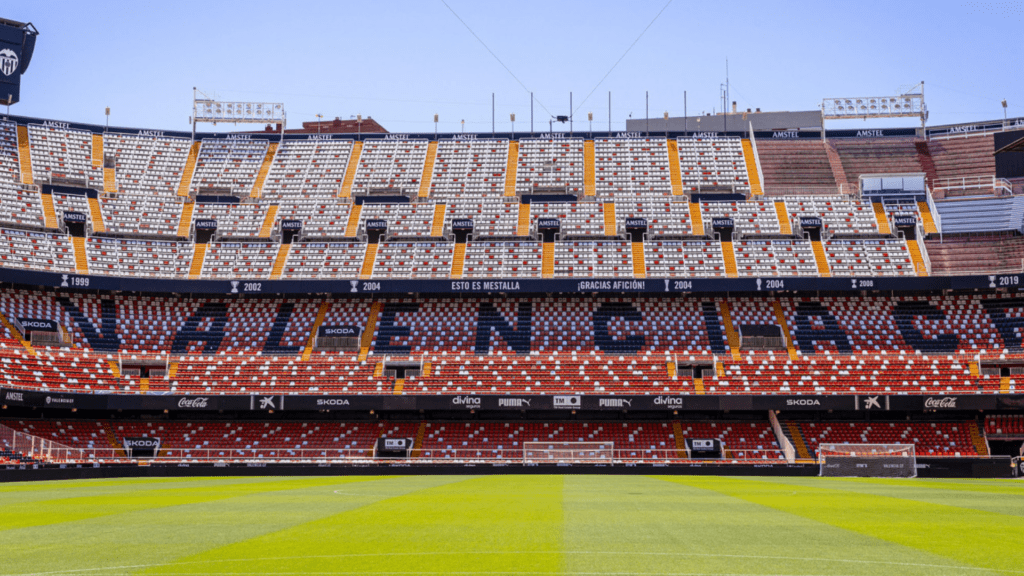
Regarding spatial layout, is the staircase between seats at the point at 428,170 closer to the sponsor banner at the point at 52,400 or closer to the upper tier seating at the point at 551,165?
the upper tier seating at the point at 551,165

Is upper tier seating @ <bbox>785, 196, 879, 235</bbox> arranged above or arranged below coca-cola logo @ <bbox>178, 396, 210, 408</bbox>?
above

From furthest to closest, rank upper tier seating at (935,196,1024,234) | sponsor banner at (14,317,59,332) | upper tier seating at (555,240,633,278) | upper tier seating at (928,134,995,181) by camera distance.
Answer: upper tier seating at (928,134,995,181) < upper tier seating at (555,240,633,278) < upper tier seating at (935,196,1024,234) < sponsor banner at (14,317,59,332)

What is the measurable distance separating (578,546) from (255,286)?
46.6m

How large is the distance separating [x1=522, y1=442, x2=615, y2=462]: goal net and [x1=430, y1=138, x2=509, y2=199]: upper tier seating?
23563mm

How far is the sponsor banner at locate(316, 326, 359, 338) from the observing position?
54594 mm

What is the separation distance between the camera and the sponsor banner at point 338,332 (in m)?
54.6

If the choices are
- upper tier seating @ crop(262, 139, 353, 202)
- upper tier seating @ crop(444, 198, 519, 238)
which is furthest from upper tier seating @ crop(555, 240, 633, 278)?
upper tier seating @ crop(262, 139, 353, 202)

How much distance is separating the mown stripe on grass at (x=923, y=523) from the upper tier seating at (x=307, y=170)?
1922 inches

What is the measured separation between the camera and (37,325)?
51156 millimetres

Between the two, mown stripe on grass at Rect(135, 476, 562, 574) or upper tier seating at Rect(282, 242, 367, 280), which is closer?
mown stripe on grass at Rect(135, 476, 562, 574)

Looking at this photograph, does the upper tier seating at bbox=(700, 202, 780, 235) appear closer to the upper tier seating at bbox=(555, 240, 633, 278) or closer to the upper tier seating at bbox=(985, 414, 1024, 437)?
the upper tier seating at bbox=(555, 240, 633, 278)

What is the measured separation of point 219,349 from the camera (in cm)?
5356

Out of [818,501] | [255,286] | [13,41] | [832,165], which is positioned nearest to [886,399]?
[832,165]

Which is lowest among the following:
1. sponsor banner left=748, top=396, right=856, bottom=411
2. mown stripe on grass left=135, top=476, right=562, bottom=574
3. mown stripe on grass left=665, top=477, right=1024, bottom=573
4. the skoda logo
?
mown stripe on grass left=135, top=476, right=562, bottom=574
